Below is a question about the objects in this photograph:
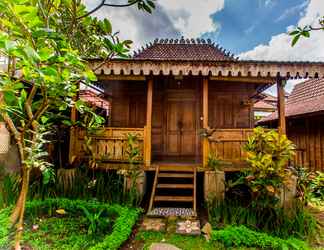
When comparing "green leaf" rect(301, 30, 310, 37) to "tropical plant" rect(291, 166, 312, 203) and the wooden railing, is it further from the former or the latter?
"tropical plant" rect(291, 166, 312, 203)

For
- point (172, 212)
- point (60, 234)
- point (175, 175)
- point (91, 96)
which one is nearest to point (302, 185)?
point (175, 175)

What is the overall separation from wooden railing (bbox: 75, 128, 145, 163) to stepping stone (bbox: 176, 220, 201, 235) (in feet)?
5.75

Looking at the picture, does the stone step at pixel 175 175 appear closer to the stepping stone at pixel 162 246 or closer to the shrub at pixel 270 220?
the shrub at pixel 270 220

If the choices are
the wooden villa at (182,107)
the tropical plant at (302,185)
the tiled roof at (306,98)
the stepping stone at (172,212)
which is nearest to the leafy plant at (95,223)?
the stepping stone at (172,212)

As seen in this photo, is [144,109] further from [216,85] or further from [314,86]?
[314,86]

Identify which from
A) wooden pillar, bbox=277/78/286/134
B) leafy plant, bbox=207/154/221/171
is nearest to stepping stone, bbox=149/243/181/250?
leafy plant, bbox=207/154/221/171

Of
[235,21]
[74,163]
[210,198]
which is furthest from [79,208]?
[235,21]

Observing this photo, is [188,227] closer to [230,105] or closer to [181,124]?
[181,124]

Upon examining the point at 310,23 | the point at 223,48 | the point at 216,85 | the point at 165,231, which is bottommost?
the point at 165,231

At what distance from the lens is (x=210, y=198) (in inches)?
169

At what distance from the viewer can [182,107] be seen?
675cm

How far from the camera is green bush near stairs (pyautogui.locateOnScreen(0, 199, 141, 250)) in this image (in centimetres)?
294

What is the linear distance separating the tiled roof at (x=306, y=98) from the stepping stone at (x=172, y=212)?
593 centimetres

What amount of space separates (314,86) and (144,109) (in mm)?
7870
